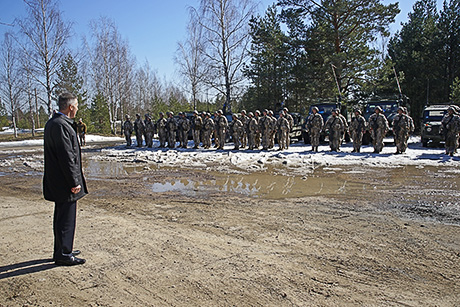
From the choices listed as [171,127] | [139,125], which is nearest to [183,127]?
[171,127]

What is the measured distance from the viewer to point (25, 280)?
3393 millimetres

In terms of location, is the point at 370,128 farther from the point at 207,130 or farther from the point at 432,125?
the point at 207,130

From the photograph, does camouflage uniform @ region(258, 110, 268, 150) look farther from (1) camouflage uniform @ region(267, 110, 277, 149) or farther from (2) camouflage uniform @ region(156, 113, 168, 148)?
(2) camouflage uniform @ region(156, 113, 168, 148)

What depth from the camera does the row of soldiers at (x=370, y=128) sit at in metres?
13.0

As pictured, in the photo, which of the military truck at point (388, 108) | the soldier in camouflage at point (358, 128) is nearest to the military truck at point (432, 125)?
the military truck at point (388, 108)

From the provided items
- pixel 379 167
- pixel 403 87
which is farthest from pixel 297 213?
pixel 403 87

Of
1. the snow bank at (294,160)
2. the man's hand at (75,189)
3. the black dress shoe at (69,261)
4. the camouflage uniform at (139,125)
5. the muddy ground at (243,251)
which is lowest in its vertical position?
the muddy ground at (243,251)

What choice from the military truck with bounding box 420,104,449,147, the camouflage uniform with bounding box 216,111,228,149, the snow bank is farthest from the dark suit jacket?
the military truck with bounding box 420,104,449,147

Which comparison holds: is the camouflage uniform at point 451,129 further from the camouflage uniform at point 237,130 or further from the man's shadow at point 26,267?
the man's shadow at point 26,267

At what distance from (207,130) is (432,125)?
10.2 meters

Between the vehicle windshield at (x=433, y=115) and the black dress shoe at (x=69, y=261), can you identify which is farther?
the vehicle windshield at (x=433, y=115)

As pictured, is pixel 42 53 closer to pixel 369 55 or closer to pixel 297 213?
pixel 369 55

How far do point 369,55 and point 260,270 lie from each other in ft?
73.6

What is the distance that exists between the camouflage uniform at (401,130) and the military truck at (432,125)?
8.03ft
